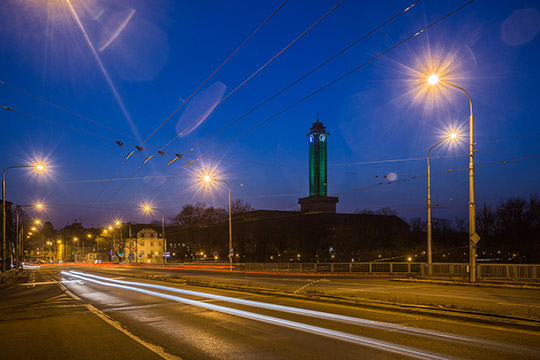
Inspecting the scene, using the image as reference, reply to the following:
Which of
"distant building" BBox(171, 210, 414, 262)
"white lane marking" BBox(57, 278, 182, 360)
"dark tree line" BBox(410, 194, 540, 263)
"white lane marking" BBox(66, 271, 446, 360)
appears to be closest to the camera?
"white lane marking" BBox(66, 271, 446, 360)

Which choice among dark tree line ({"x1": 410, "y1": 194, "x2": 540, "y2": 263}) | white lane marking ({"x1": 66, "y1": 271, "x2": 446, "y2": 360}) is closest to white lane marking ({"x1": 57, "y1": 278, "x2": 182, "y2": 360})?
white lane marking ({"x1": 66, "y1": 271, "x2": 446, "y2": 360})

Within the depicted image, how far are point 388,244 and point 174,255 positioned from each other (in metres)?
66.6

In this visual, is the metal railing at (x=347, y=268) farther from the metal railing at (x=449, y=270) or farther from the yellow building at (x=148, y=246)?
the yellow building at (x=148, y=246)

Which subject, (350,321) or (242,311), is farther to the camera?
(242,311)

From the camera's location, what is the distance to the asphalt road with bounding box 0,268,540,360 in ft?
24.8

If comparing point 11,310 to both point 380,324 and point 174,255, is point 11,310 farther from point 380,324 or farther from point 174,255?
point 174,255

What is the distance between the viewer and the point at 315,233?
72.2 metres

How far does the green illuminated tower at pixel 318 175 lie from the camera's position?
137 metres

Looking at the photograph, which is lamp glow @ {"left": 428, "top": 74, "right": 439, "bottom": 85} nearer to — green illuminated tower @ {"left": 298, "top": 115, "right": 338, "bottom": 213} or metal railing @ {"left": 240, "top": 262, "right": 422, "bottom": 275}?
metal railing @ {"left": 240, "top": 262, "right": 422, "bottom": 275}

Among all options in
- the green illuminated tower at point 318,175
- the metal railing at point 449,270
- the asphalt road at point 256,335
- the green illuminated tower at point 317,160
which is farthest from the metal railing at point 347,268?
the green illuminated tower at point 317,160

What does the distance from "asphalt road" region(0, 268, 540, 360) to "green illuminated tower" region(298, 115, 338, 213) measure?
407ft

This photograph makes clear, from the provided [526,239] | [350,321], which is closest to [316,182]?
[526,239]

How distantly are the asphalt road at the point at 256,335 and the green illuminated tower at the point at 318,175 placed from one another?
124 meters

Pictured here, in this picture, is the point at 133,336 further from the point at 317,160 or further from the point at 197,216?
the point at 317,160
